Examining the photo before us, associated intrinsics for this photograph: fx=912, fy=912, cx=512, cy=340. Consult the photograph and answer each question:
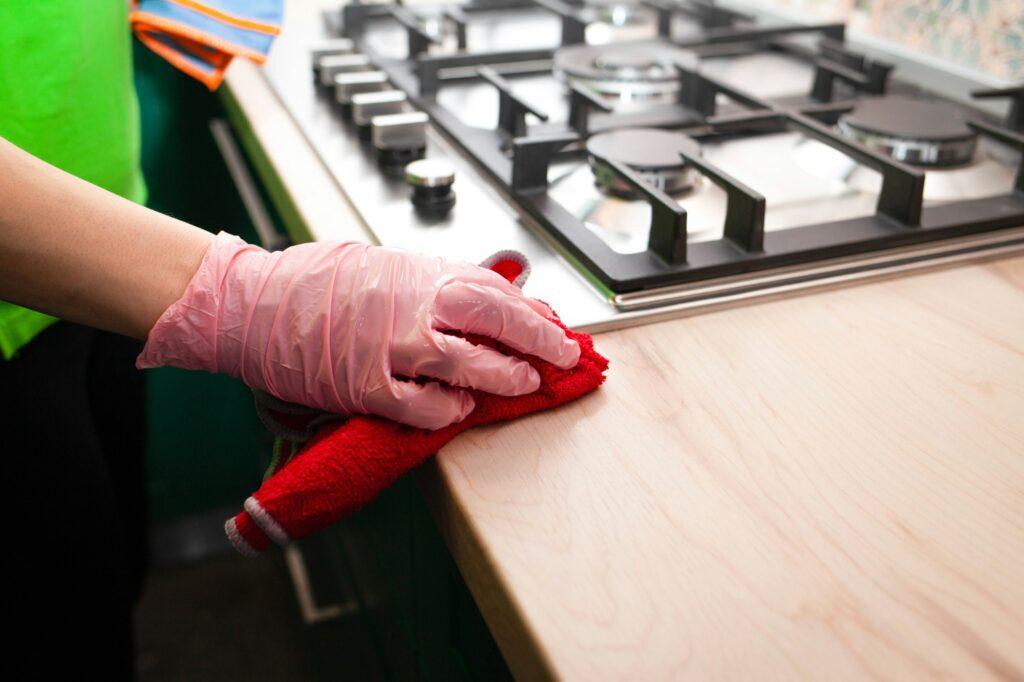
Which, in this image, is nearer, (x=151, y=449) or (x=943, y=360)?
(x=943, y=360)

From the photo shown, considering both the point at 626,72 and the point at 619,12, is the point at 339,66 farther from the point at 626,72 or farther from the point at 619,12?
the point at 619,12

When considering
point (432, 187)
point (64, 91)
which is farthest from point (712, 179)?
point (64, 91)

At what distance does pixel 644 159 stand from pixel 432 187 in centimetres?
17

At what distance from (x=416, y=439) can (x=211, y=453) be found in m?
1.16

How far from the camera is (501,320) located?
0.52m

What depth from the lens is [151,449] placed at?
59.0 inches

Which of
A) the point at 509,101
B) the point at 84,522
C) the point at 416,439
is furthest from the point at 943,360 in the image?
the point at 84,522

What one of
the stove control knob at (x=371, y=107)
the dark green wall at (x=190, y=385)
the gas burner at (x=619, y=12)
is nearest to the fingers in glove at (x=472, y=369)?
the stove control knob at (x=371, y=107)

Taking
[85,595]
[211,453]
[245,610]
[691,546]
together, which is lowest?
[245,610]

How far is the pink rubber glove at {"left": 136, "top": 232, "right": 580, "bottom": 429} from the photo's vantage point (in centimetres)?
50

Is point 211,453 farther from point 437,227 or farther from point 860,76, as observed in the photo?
point 860,76

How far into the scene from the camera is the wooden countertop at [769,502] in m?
0.37

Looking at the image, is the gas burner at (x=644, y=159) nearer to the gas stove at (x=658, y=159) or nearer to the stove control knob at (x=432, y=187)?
the gas stove at (x=658, y=159)

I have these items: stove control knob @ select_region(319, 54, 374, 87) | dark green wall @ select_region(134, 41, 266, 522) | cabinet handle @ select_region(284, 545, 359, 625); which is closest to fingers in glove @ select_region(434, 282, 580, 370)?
stove control knob @ select_region(319, 54, 374, 87)
